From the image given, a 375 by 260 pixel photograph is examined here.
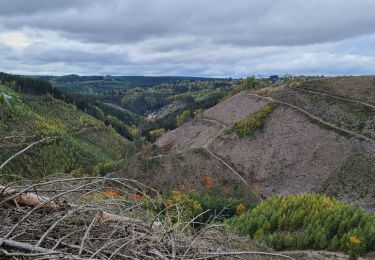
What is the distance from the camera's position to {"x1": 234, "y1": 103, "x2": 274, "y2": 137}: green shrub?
2938 inches

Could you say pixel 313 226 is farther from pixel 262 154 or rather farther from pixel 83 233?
pixel 262 154

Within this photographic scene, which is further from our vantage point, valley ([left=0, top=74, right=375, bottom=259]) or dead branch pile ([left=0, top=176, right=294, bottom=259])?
valley ([left=0, top=74, right=375, bottom=259])

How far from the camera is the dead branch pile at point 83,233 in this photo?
10.5 feet

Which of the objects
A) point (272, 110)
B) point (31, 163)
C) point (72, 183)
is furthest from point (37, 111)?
point (72, 183)

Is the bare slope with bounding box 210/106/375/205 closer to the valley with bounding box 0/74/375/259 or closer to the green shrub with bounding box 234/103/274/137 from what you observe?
the valley with bounding box 0/74/375/259

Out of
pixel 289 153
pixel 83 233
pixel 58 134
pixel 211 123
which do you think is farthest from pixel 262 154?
pixel 83 233

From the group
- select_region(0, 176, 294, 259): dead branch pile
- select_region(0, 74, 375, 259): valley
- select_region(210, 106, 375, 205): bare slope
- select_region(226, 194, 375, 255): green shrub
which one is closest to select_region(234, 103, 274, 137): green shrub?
select_region(0, 74, 375, 259): valley

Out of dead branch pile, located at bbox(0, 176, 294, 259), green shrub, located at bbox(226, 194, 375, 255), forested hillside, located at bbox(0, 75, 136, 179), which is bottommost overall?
forested hillside, located at bbox(0, 75, 136, 179)

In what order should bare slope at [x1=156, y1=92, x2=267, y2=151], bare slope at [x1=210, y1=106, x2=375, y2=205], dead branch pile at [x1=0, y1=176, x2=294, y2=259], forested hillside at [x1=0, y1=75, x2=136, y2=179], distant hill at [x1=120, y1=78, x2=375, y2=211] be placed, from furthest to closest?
forested hillside at [x1=0, y1=75, x2=136, y2=179], bare slope at [x1=156, y1=92, x2=267, y2=151], bare slope at [x1=210, y1=106, x2=375, y2=205], distant hill at [x1=120, y1=78, x2=375, y2=211], dead branch pile at [x1=0, y1=176, x2=294, y2=259]

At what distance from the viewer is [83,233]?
→ 360 cm

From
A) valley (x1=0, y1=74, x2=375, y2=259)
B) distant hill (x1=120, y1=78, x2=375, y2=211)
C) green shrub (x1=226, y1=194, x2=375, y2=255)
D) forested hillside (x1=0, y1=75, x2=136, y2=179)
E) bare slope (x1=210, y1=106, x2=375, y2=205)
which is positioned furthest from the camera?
forested hillside (x1=0, y1=75, x2=136, y2=179)

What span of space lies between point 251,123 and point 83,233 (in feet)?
238

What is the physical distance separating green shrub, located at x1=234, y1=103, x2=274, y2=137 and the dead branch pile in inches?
2787

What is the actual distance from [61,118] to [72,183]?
4974 inches
